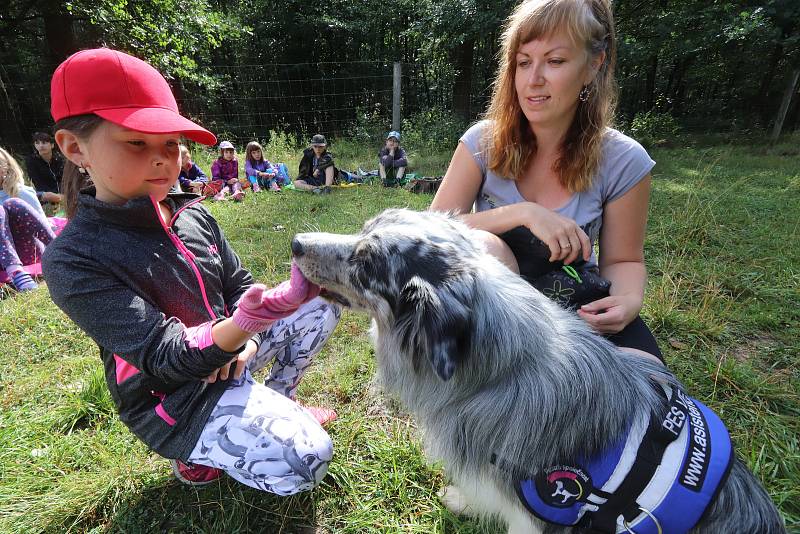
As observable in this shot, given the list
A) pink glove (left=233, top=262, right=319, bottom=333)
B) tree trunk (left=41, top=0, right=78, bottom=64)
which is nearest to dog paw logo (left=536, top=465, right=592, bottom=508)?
pink glove (left=233, top=262, right=319, bottom=333)

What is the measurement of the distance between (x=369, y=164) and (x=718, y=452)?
1105cm

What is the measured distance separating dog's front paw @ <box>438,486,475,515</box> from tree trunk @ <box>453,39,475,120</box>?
1476 centimetres

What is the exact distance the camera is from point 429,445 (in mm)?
1977

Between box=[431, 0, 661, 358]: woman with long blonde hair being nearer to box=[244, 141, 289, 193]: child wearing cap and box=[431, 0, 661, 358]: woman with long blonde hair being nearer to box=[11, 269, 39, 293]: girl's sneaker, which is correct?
box=[11, 269, 39, 293]: girl's sneaker

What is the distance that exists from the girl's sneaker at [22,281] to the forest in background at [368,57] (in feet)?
24.3

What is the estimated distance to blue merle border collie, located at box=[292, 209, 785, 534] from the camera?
150 cm

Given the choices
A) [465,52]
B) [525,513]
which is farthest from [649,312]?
[465,52]

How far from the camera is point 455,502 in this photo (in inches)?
87.5

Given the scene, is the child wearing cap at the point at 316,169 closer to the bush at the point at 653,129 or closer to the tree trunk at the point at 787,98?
the bush at the point at 653,129

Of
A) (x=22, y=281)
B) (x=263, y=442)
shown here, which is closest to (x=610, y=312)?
(x=263, y=442)

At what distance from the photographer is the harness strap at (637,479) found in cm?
148

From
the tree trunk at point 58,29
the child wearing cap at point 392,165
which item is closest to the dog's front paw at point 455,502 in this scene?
the child wearing cap at point 392,165

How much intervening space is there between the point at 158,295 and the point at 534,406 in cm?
184

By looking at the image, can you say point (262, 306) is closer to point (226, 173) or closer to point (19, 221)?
point (19, 221)
